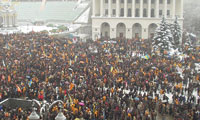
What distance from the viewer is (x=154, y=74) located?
90.9 ft

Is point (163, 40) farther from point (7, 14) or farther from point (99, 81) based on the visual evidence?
point (7, 14)

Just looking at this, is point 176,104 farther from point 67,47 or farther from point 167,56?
point 67,47

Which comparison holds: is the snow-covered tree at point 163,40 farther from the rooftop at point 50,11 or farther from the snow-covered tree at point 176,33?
the rooftop at point 50,11

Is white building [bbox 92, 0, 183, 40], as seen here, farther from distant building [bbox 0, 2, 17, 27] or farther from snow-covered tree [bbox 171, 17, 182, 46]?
distant building [bbox 0, 2, 17, 27]

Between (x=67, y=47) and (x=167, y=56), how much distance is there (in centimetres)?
1296

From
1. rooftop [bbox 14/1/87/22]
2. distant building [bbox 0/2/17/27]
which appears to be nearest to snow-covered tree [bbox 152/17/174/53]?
distant building [bbox 0/2/17/27]

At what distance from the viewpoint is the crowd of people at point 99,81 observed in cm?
1936

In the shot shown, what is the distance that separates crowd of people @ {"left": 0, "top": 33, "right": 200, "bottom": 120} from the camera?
762 inches

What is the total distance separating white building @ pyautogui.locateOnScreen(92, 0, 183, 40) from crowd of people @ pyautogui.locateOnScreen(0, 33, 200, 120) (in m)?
20.9

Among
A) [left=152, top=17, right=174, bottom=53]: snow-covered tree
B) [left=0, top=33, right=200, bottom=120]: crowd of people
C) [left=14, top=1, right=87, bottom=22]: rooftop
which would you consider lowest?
[left=0, top=33, right=200, bottom=120]: crowd of people

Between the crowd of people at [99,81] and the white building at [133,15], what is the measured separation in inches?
825

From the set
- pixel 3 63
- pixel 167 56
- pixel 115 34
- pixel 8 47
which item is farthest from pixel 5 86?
pixel 115 34

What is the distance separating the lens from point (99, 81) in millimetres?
25219

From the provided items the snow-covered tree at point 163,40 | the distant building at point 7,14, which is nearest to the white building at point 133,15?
the snow-covered tree at point 163,40
